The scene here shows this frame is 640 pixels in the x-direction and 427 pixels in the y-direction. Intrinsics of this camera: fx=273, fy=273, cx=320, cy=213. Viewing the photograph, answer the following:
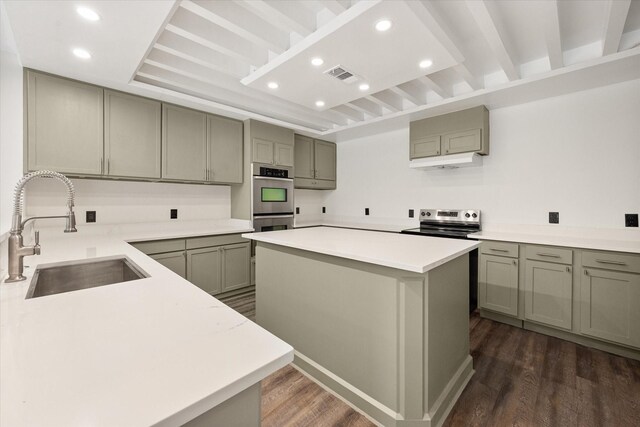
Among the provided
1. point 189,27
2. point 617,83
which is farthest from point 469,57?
point 189,27

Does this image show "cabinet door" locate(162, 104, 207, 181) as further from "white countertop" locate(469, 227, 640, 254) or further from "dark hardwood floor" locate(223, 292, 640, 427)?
"white countertop" locate(469, 227, 640, 254)

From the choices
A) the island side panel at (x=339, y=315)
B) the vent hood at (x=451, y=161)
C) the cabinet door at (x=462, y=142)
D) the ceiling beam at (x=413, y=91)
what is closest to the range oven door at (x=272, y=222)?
the island side panel at (x=339, y=315)

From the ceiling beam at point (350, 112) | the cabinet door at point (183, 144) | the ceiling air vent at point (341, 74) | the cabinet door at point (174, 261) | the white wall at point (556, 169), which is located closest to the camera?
the ceiling air vent at point (341, 74)

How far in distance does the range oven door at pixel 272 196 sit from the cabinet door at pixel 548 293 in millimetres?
2954

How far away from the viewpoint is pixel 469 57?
8.21ft

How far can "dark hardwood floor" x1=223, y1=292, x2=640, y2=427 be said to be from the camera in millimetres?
1562

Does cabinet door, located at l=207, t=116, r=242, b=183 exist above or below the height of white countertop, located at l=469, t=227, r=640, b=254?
above

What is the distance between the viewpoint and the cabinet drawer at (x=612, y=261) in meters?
2.10

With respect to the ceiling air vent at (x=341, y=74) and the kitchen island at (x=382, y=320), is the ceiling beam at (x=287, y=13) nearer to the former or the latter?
the ceiling air vent at (x=341, y=74)

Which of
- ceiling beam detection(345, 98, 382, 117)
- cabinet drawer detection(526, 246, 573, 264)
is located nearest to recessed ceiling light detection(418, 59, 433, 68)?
ceiling beam detection(345, 98, 382, 117)

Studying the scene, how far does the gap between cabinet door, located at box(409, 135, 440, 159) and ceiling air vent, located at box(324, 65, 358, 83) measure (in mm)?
1527

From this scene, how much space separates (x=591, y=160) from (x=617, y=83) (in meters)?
0.71

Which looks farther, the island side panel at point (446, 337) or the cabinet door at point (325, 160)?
the cabinet door at point (325, 160)

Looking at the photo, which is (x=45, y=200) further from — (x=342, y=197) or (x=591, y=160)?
(x=591, y=160)
